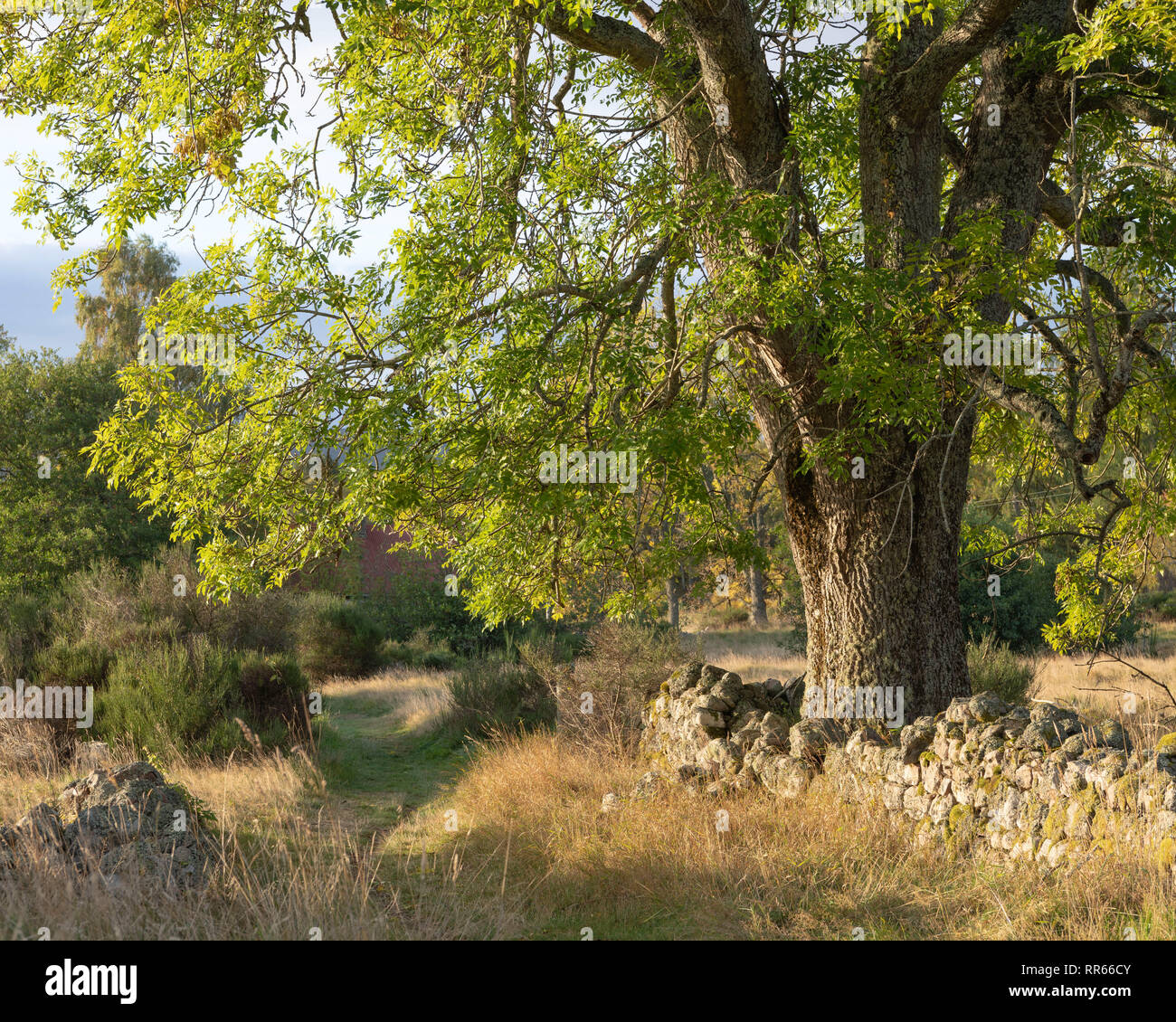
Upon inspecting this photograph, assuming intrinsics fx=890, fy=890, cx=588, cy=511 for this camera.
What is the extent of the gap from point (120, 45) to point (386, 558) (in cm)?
2067

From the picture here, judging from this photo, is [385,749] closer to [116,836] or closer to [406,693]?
[406,693]

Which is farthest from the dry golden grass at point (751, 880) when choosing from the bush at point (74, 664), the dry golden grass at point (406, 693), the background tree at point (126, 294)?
the background tree at point (126, 294)

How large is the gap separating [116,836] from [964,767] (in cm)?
584

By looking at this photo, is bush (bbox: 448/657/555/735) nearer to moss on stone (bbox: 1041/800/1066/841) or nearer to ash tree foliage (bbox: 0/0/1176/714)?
ash tree foliage (bbox: 0/0/1176/714)

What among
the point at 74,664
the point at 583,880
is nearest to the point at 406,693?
the point at 74,664

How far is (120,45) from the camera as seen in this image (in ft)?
25.0

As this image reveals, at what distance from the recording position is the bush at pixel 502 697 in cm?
1363

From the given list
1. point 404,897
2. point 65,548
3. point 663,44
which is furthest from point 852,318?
point 65,548

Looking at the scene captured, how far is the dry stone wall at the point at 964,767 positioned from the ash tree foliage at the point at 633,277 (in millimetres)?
992

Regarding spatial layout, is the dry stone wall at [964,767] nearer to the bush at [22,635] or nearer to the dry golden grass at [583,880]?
the dry golden grass at [583,880]

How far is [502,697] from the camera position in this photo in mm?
14102

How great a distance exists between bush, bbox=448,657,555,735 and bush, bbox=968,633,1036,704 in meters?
6.06

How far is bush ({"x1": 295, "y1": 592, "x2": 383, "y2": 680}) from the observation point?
20609mm

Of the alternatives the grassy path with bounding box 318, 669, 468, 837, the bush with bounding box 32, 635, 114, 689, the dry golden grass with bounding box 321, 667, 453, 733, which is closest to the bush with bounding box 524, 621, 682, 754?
the grassy path with bounding box 318, 669, 468, 837
